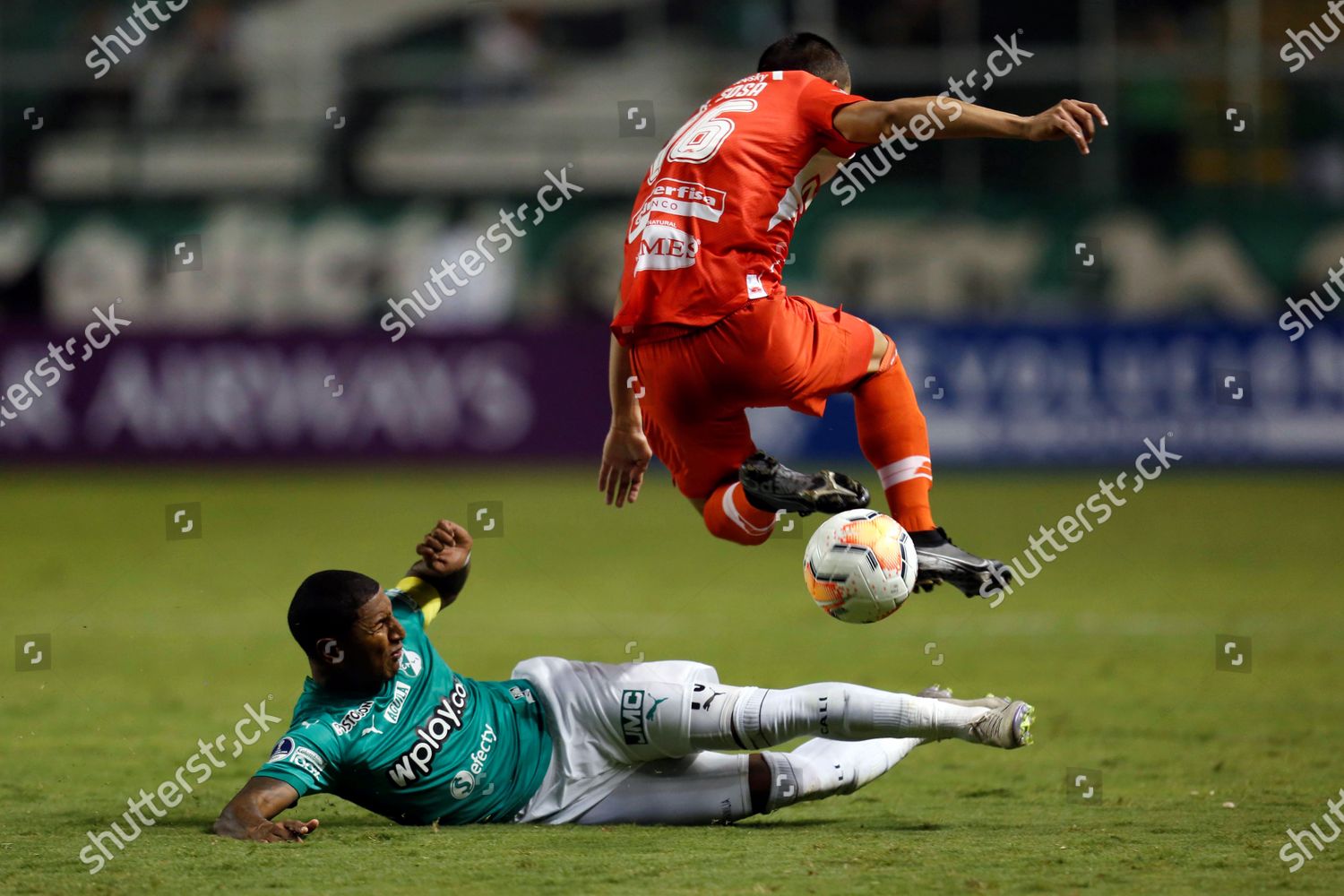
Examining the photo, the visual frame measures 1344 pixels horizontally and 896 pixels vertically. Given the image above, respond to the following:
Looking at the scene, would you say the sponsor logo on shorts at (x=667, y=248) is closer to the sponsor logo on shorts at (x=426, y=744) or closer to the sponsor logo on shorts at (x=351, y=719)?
the sponsor logo on shorts at (x=426, y=744)

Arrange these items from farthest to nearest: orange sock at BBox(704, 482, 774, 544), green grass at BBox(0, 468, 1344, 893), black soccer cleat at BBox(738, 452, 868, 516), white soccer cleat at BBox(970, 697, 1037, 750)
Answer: orange sock at BBox(704, 482, 774, 544) → black soccer cleat at BBox(738, 452, 868, 516) → white soccer cleat at BBox(970, 697, 1037, 750) → green grass at BBox(0, 468, 1344, 893)

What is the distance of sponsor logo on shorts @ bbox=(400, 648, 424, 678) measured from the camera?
5.99 meters

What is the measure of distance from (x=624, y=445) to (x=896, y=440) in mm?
1141

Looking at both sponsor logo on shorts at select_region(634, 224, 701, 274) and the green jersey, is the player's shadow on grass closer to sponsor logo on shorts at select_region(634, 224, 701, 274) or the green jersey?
the green jersey

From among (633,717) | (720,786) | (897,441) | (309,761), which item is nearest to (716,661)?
(897,441)

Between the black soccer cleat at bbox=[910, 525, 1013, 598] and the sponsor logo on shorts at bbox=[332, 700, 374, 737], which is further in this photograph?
the black soccer cleat at bbox=[910, 525, 1013, 598]

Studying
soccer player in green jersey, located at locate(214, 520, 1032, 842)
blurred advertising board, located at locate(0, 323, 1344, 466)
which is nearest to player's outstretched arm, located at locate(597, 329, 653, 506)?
soccer player in green jersey, located at locate(214, 520, 1032, 842)

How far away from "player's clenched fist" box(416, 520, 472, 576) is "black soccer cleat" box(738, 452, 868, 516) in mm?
1076

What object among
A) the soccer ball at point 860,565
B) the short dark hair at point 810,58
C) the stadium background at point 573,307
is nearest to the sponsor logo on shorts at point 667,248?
the short dark hair at point 810,58

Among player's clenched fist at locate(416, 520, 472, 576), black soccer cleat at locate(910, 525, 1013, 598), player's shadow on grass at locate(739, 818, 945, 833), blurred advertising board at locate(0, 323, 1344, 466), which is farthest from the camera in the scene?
blurred advertising board at locate(0, 323, 1344, 466)

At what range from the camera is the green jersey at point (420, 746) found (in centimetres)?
570

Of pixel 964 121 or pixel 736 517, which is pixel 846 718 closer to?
pixel 736 517

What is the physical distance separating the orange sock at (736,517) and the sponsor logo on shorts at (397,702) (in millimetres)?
1483

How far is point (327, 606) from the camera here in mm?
5641
